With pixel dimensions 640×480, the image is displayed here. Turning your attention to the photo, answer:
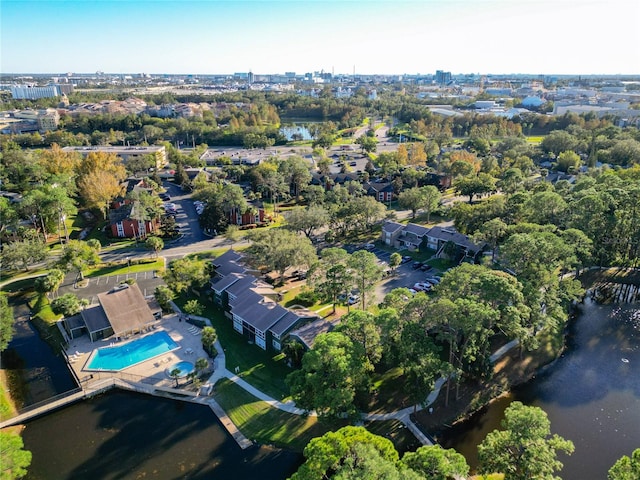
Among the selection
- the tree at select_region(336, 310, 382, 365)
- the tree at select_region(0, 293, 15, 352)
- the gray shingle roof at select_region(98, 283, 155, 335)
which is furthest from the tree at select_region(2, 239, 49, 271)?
the tree at select_region(336, 310, 382, 365)

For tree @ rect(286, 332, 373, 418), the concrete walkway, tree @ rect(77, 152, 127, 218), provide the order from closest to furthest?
tree @ rect(286, 332, 373, 418) → the concrete walkway → tree @ rect(77, 152, 127, 218)

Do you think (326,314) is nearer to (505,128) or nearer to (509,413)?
(509,413)

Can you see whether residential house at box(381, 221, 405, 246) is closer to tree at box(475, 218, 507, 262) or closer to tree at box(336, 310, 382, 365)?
tree at box(475, 218, 507, 262)

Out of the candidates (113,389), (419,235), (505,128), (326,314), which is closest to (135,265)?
(113,389)

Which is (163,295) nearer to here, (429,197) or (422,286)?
(422,286)

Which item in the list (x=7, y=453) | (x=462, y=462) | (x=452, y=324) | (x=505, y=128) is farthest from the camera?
(x=505, y=128)

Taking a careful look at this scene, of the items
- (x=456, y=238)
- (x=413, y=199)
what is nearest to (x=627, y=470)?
(x=456, y=238)
